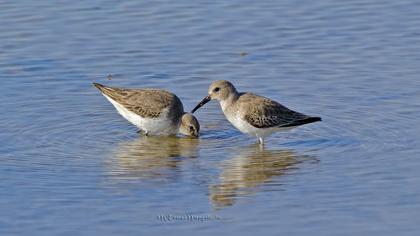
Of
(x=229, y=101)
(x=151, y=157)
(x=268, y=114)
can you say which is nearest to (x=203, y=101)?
(x=229, y=101)

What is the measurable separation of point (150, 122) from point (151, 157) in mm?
1336

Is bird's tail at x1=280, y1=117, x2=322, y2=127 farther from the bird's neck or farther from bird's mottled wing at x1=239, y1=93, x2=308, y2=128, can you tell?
the bird's neck

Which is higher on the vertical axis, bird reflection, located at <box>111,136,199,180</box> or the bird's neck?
the bird's neck

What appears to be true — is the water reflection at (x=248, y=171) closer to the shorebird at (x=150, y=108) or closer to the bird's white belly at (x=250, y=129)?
the bird's white belly at (x=250, y=129)

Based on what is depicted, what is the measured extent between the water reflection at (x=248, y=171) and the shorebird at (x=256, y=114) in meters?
0.28

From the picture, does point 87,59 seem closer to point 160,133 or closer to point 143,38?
point 143,38

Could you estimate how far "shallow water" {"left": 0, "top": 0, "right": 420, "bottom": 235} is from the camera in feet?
36.4

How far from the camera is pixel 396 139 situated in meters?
13.8

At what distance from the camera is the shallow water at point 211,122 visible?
1110 centimetres

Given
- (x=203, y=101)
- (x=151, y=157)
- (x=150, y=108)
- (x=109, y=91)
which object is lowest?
(x=151, y=157)

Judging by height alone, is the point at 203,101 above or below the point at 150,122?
above

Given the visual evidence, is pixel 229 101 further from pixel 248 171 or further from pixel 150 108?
pixel 248 171

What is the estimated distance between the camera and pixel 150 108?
15.1m

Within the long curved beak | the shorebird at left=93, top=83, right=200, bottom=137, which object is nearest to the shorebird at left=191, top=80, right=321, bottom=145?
the long curved beak
